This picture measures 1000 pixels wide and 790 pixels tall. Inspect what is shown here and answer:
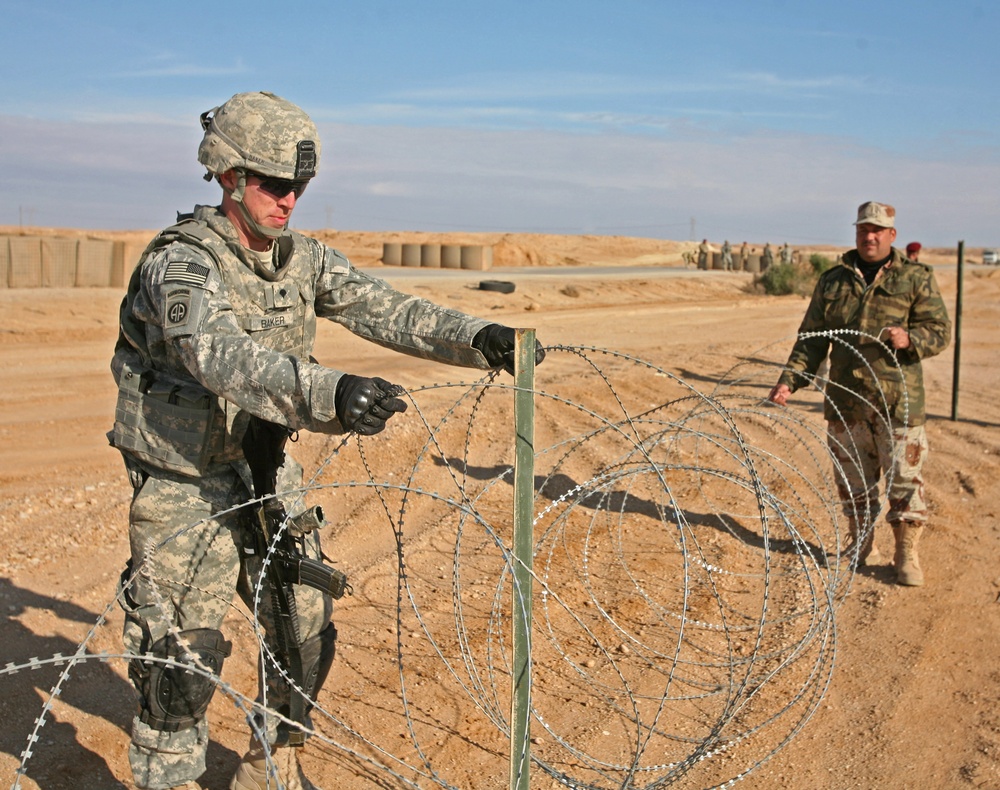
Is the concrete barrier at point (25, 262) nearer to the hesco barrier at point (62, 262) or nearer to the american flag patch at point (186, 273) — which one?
the hesco barrier at point (62, 262)

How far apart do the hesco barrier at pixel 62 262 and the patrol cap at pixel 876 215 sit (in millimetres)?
15241

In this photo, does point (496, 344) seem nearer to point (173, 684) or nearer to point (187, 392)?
point (187, 392)

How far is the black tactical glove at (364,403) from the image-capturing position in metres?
2.55

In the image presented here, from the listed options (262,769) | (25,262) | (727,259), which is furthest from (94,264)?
(727,259)

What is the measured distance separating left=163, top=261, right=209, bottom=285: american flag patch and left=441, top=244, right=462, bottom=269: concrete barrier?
28162 mm

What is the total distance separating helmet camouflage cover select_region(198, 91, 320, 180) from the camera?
3.04m

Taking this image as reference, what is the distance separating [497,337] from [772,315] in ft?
60.0

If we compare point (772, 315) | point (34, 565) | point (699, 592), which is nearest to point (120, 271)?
point (772, 315)

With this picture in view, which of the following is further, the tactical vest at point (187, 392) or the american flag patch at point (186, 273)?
the tactical vest at point (187, 392)

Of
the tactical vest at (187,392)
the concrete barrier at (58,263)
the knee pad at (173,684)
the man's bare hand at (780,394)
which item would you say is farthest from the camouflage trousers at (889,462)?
the concrete barrier at (58,263)

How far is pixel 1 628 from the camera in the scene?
4.71 metres

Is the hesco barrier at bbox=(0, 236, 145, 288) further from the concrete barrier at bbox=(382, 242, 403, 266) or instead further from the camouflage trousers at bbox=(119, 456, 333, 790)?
the camouflage trousers at bbox=(119, 456, 333, 790)

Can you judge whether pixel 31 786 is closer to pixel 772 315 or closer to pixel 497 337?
pixel 497 337

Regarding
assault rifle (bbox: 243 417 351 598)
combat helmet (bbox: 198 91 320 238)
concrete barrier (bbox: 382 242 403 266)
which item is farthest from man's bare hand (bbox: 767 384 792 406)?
concrete barrier (bbox: 382 242 403 266)
